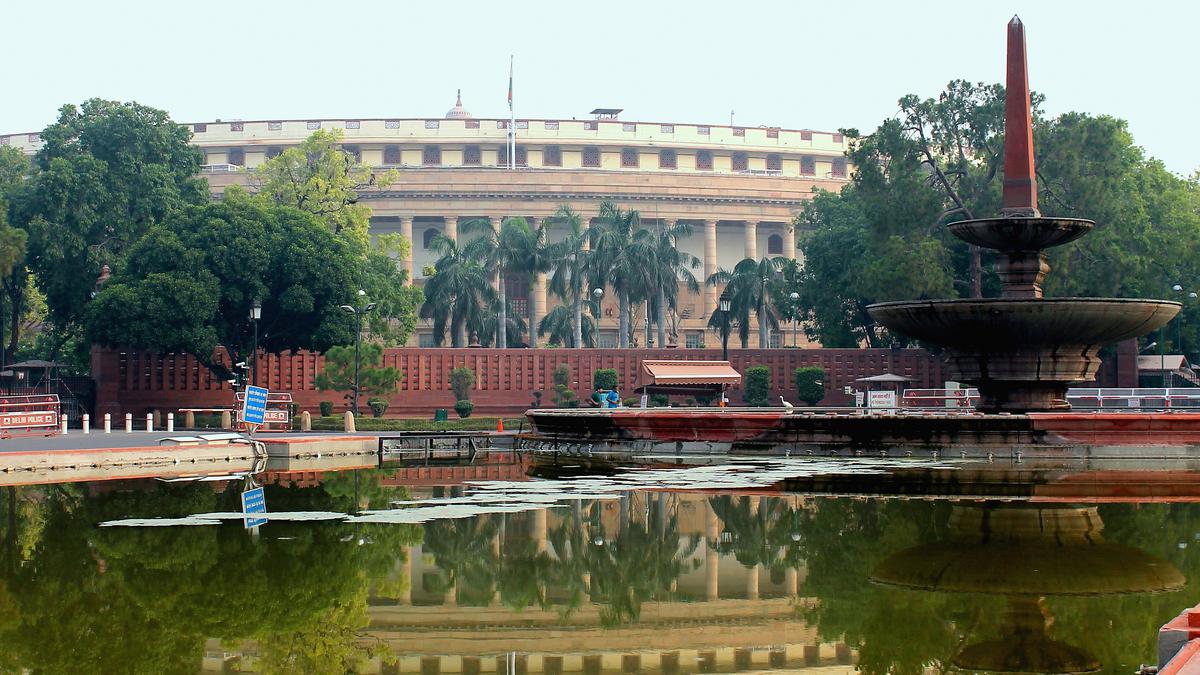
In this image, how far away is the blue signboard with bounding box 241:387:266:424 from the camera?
28.5m

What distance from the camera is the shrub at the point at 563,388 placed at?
170 feet

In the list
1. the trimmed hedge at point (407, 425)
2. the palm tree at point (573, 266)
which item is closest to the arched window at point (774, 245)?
the palm tree at point (573, 266)

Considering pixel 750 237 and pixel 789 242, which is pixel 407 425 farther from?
pixel 789 242

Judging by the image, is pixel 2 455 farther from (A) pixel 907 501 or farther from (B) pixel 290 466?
(A) pixel 907 501

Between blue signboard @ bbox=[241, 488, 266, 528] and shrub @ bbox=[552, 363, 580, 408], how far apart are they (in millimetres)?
31677

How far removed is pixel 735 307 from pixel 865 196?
1910cm

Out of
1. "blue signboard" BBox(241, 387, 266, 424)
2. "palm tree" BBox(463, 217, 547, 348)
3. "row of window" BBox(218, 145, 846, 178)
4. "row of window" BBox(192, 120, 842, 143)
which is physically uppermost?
"row of window" BBox(192, 120, 842, 143)

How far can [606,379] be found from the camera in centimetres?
5138

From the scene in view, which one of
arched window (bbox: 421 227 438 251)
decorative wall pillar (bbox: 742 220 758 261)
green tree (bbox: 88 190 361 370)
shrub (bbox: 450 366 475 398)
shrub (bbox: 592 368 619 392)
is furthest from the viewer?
arched window (bbox: 421 227 438 251)

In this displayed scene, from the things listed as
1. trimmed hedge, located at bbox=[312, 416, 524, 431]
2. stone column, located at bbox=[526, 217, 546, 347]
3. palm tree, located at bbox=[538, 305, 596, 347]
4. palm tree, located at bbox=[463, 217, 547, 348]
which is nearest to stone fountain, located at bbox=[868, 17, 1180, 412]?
trimmed hedge, located at bbox=[312, 416, 524, 431]

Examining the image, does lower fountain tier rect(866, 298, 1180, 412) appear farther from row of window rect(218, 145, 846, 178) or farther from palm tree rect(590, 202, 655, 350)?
row of window rect(218, 145, 846, 178)

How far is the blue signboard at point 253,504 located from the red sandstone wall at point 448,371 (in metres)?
30.6

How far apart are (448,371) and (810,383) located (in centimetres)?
1216

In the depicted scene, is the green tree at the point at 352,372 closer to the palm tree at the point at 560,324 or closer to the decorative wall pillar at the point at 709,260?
the palm tree at the point at 560,324
